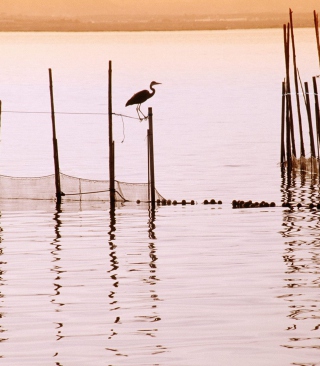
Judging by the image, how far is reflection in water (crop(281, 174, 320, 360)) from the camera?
14.4m

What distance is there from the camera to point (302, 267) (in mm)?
19000

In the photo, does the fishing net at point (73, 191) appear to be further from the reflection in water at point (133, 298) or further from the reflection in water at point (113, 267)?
the reflection in water at point (133, 298)

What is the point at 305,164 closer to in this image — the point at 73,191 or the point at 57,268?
the point at 73,191


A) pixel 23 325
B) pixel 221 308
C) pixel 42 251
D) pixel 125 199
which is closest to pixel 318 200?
pixel 125 199

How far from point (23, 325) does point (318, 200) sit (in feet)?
50.2

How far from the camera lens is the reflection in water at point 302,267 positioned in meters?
14.4

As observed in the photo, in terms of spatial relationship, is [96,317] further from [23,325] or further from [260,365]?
[260,365]

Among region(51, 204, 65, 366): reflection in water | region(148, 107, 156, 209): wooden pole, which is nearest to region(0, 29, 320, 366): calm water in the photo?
region(51, 204, 65, 366): reflection in water

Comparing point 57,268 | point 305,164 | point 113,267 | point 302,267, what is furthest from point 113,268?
point 305,164

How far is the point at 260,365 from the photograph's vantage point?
12961 millimetres

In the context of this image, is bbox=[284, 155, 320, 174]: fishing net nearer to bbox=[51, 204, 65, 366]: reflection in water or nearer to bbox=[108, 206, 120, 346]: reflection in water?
bbox=[108, 206, 120, 346]: reflection in water

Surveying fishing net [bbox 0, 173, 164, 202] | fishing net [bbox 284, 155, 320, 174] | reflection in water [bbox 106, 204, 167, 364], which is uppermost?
fishing net [bbox 284, 155, 320, 174]

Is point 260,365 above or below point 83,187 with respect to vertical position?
below

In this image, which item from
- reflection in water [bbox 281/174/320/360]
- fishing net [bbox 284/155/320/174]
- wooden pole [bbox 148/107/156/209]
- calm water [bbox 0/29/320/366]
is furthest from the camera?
fishing net [bbox 284/155/320/174]
